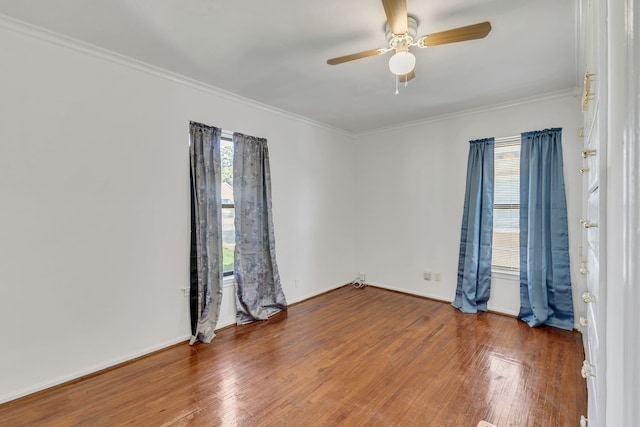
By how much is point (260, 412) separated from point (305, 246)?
2.67 meters

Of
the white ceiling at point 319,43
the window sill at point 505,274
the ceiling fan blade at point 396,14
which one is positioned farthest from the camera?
the window sill at point 505,274

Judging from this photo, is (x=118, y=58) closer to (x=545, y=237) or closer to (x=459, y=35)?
(x=459, y=35)

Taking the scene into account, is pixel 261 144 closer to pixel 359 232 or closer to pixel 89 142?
pixel 89 142

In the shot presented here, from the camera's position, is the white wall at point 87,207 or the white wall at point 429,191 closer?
the white wall at point 87,207

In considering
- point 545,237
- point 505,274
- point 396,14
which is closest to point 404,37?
point 396,14

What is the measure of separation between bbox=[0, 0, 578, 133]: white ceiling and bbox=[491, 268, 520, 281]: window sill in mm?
2203

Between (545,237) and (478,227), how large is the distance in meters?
0.72

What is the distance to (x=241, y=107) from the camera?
3709mm

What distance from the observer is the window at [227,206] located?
360 cm

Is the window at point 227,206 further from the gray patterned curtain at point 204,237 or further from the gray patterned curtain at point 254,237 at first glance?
the gray patterned curtain at point 204,237

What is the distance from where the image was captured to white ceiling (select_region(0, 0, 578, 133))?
204cm

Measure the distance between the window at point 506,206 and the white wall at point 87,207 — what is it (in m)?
3.53

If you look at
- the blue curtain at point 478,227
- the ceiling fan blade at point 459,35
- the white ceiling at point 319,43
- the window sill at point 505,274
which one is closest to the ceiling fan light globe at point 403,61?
the ceiling fan blade at point 459,35

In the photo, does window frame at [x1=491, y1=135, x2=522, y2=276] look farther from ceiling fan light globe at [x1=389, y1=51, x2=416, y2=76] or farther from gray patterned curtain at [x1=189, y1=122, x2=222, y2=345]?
gray patterned curtain at [x1=189, y1=122, x2=222, y2=345]
